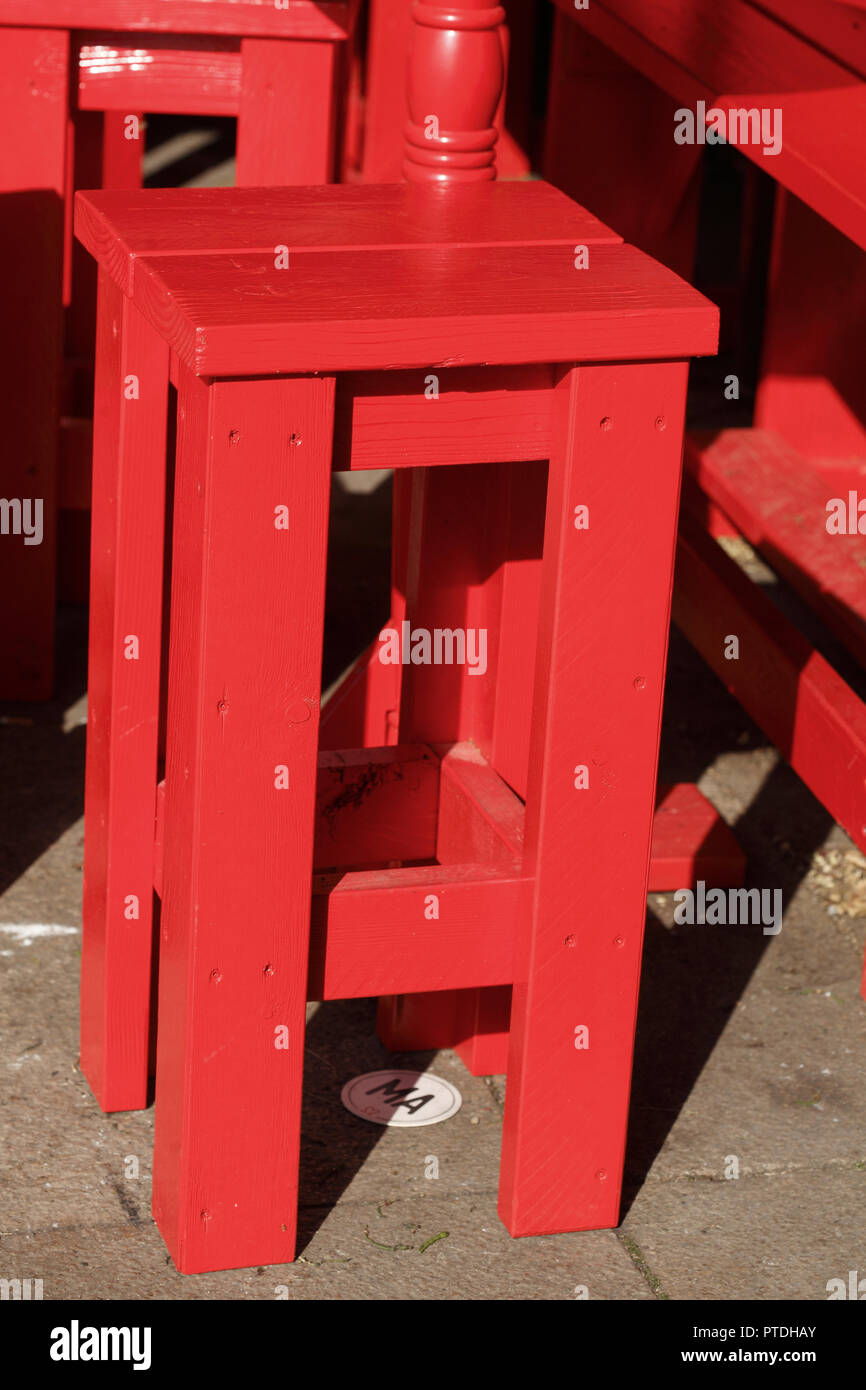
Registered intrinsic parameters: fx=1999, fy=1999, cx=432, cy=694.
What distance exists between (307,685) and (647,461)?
0.55 metres

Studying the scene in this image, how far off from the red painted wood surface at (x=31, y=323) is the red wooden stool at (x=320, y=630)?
157 centimetres

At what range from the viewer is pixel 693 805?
4.43 metres

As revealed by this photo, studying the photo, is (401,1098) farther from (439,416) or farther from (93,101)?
(93,101)

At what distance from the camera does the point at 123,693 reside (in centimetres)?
315

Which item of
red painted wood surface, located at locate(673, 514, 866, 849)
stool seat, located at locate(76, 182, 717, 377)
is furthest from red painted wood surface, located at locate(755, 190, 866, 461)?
stool seat, located at locate(76, 182, 717, 377)

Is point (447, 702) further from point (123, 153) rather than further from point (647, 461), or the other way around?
point (123, 153)

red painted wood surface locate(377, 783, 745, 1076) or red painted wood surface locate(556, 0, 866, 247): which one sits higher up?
red painted wood surface locate(556, 0, 866, 247)

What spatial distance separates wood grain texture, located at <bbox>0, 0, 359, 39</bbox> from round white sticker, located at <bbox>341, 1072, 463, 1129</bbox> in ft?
7.64

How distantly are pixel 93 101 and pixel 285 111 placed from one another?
44 centimetres

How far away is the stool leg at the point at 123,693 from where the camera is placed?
3.01 meters

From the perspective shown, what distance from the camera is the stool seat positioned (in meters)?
2.48

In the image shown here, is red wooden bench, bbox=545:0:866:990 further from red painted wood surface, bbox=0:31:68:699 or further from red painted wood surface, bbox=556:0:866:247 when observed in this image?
red painted wood surface, bbox=0:31:68:699

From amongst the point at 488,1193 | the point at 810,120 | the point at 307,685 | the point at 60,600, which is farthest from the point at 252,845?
the point at 60,600

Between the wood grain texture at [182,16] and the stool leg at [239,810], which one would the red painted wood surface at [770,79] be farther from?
the stool leg at [239,810]
